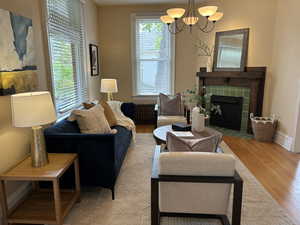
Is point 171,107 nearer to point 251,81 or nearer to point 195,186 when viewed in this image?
point 251,81

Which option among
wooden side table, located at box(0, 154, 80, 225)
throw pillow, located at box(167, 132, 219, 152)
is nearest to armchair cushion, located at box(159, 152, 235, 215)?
throw pillow, located at box(167, 132, 219, 152)

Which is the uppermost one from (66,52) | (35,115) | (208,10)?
(208,10)

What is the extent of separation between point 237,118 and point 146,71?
2375mm

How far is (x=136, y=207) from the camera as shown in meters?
2.33

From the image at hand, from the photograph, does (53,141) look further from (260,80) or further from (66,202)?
(260,80)

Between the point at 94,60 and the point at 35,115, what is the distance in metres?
3.25

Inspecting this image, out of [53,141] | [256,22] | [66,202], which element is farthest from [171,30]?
[66,202]

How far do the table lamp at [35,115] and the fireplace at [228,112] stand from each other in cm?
354

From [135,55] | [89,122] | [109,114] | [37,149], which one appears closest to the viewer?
[37,149]

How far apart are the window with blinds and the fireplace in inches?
108

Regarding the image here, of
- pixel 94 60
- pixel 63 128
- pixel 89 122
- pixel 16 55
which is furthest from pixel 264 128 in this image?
pixel 16 55

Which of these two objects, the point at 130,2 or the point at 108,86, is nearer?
the point at 108,86

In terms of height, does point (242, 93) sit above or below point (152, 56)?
below

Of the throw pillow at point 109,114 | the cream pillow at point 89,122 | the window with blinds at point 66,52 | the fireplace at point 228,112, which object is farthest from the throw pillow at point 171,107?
the cream pillow at point 89,122
